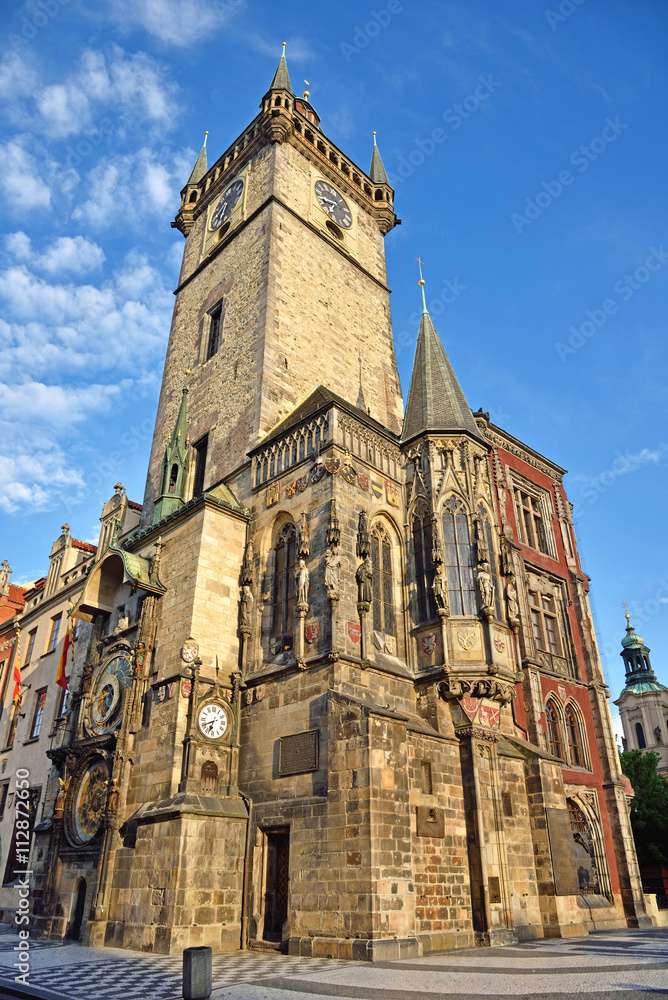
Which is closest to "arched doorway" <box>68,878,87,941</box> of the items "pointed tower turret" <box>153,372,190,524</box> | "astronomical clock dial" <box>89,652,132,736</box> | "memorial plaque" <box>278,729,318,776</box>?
"astronomical clock dial" <box>89,652,132,736</box>

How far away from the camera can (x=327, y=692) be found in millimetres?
13906

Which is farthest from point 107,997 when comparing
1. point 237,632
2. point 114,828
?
point 237,632

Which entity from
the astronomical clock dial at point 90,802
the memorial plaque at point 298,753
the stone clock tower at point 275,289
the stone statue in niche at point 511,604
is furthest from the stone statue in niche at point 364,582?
the astronomical clock dial at point 90,802

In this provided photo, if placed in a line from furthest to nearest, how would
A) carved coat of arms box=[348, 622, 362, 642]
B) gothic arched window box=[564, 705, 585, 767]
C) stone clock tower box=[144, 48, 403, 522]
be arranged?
stone clock tower box=[144, 48, 403, 522] < gothic arched window box=[564, 705, 585, 767] < carved coat of arms box=[348, 622, 362, 642]

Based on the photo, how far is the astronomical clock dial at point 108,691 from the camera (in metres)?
17.4

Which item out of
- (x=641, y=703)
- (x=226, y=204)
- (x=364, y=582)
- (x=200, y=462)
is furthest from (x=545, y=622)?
(x=641, y=703)

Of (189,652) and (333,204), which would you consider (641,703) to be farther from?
(189,652)

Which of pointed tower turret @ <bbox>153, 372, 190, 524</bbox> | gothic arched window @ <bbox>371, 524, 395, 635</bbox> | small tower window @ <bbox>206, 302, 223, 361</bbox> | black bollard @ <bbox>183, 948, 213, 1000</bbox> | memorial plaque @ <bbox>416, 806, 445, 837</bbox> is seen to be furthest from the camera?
small tower window @ <bbox>206, 302, 223, 361</bbox>

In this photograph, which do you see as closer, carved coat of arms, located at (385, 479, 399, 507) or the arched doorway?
the arched doorway

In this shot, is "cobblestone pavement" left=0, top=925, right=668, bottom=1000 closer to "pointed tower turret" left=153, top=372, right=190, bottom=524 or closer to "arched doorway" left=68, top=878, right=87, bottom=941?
"arched doorway" left=68, top=878, right=87, bottom=941

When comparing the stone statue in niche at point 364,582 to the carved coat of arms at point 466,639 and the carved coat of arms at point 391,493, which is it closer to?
the carved coat of arms at point 466,639

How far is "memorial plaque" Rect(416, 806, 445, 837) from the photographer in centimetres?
1377

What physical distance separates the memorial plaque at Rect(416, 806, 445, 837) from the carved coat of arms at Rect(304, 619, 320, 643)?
13.1 feet

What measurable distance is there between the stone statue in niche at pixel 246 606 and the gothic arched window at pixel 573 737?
10.1 meters
